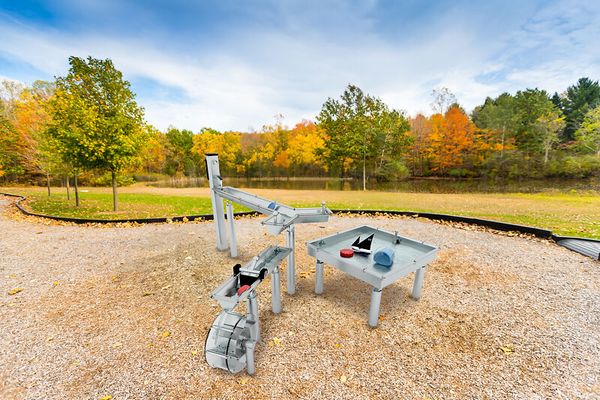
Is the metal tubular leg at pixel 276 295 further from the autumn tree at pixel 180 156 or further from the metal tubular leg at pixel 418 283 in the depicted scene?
the autumn tree at pixel 180 156

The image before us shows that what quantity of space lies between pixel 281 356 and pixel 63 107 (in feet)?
39.0

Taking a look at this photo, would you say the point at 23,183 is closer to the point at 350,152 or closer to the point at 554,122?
the point at 350,152

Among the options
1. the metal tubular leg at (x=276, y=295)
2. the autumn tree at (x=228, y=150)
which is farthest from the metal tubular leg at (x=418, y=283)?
the autumn tree at (x=228, y=150)

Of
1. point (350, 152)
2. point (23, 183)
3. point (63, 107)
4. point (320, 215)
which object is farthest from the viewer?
point (23, 183)

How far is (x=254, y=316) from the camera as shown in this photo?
117 inches

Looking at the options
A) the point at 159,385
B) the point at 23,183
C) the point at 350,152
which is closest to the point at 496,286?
the point at 159,385

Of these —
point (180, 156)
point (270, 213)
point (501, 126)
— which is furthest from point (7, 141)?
point (501, 126)

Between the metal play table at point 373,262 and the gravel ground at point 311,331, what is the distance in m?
0.48

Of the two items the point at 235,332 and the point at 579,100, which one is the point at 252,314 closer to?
the point at 235,332

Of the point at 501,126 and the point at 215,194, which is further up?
the point at 501,126

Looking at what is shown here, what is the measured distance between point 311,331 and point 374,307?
0.97 m

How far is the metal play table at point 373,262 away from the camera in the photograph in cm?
351

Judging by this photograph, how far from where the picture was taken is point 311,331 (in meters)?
3.57

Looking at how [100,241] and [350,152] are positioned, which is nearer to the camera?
[100,241]
